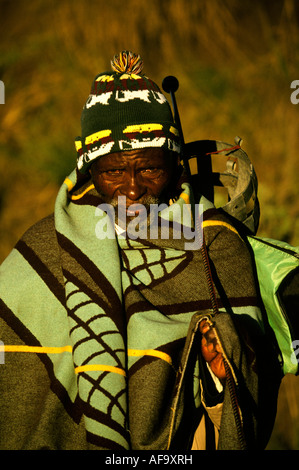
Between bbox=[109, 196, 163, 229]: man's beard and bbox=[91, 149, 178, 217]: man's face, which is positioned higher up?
bbox=[91, 149, 178, 217]: man's face

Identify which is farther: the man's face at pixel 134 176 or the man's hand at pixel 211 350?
the man's face at pixel 134 176

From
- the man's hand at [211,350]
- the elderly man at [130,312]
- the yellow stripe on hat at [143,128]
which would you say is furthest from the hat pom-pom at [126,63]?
the man's hand at [211,350]

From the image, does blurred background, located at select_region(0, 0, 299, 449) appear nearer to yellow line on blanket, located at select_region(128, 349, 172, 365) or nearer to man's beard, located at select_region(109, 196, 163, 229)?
man's beard, located at select_region(109, 196, 163, 229)

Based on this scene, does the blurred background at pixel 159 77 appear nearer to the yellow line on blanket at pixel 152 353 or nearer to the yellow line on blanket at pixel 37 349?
the yellow line on blanket at pixel 37 349

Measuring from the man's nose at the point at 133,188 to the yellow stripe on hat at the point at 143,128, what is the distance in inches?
5.6

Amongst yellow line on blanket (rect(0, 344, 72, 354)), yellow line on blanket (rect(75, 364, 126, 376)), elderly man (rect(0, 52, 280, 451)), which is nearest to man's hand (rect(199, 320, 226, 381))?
elderly man (rect(0, 52, 280, 451))

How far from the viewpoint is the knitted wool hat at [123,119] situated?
4.65 ft

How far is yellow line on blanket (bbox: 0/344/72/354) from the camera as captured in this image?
135 centimetres

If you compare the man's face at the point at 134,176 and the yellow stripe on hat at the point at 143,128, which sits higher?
the yellow stripe on hat at the point at 143,128

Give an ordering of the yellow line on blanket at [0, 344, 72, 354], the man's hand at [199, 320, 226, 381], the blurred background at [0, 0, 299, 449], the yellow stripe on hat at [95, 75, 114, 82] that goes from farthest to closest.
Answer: the blurred background at [0, 0, 299, 449] < the yellow stripe on hat at [95, 75, 114, 82] < the yellow line on blanket at [0, 344, 72, 354] < the man's hand at [199, 320, 226, 381]

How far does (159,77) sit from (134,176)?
1.03 metres

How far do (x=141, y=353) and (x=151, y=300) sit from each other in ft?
0.55

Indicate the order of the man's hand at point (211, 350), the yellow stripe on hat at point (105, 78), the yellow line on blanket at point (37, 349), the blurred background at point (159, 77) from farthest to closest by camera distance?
the blurred background at point (159, 77), the yellow stripe on hat at point (105, 78), the yellow line on blanket at point (37, 349), the man's hand at point (211, 350)
